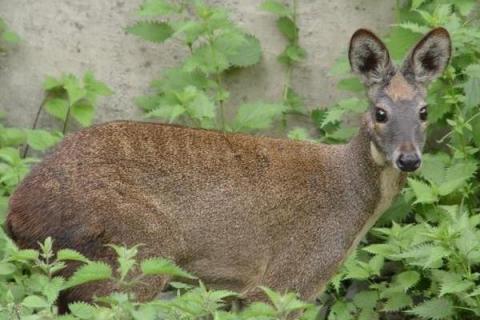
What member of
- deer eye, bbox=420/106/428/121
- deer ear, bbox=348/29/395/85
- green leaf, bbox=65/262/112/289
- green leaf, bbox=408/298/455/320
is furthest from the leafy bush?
green leaf, bbox=65/262/112/289

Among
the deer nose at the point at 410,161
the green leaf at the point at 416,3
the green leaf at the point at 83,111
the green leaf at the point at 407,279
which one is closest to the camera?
the deer nose at the point at 410,161

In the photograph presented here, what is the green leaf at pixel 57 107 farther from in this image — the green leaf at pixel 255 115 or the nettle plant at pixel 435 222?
the nettle plant at pixel 435 222

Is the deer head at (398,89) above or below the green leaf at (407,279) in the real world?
above

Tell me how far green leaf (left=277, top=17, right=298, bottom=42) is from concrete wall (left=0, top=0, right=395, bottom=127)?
0.23 feet

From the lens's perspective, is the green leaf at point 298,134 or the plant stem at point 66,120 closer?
the green leaf at point 298,134

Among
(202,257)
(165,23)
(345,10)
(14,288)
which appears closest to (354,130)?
(345,10)

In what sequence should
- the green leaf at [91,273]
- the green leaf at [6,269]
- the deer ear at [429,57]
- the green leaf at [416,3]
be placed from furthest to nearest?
the green leaf at [416,3], the deer ear at [429,57], the green leaf at [6,269], the green leaf at [91,273]

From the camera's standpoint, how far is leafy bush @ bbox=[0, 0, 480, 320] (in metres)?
7.95

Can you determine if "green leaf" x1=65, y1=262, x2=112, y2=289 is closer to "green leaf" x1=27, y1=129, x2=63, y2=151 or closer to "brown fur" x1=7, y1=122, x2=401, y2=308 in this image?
"brown fur" x1=7, y1=122, x2=401, y2=308

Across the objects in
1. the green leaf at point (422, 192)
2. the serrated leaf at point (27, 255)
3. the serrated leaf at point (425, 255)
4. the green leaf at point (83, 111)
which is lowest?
the serrated leaf at point (425, 255)

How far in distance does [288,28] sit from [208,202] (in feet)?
7.89

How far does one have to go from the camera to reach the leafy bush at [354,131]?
7.95 metres

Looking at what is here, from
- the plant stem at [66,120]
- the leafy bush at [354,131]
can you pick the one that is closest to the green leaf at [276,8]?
the leafy bush at [354,131]

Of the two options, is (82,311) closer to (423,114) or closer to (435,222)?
(423,114)
